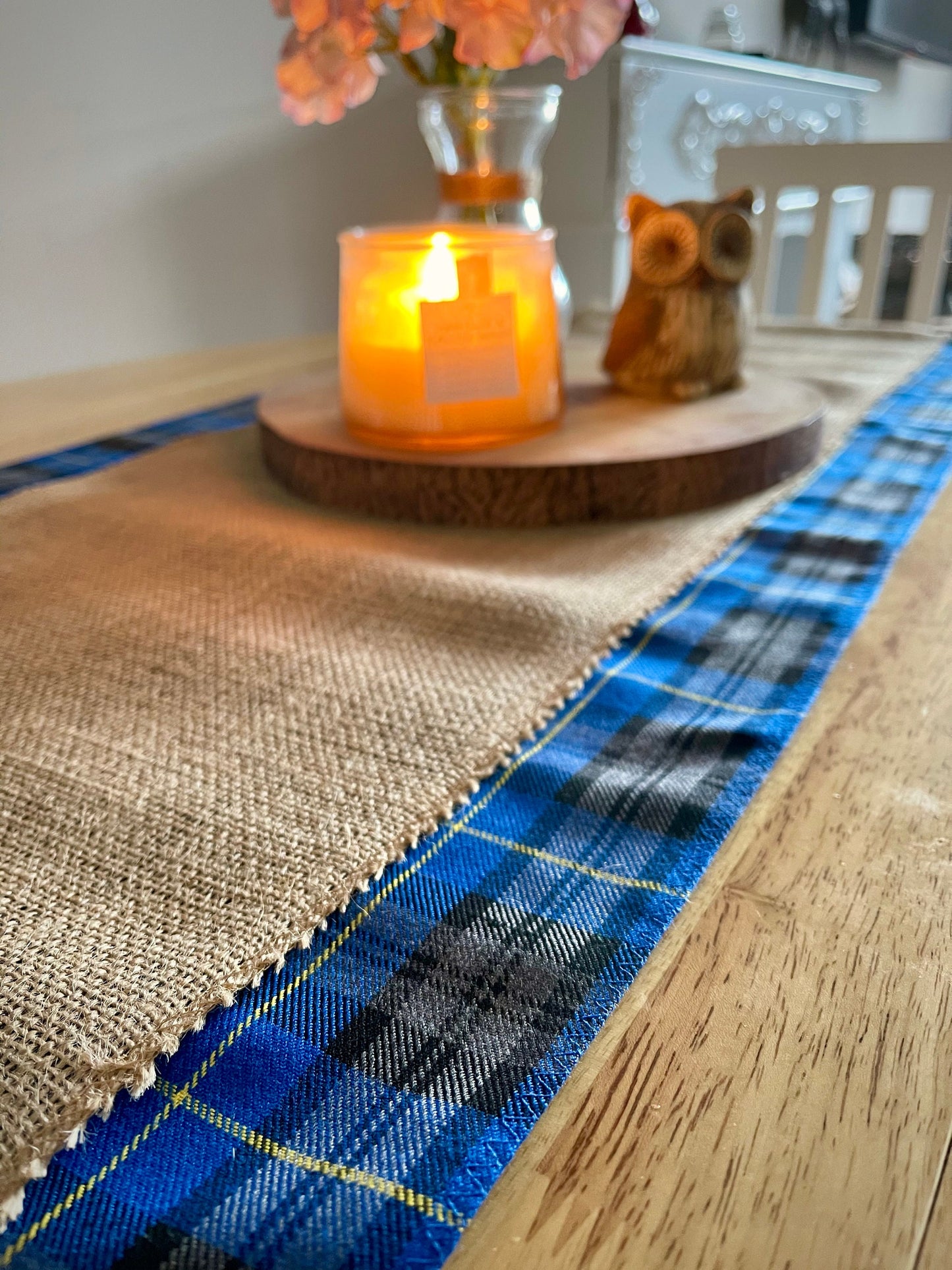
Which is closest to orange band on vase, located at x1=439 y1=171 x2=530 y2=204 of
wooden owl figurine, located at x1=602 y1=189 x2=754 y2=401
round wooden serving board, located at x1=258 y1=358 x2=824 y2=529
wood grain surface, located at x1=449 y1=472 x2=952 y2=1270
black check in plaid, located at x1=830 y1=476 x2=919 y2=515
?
wooden owl figurine, located at x1=602 y1=189 x2=754 y2=401

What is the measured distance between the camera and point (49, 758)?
0.43 metres

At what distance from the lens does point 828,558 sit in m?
0.66

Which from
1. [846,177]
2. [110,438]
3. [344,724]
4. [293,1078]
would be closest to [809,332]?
[846,177]

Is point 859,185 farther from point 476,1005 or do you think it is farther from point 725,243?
point 476,1005

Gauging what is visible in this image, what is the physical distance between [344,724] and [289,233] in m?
1.62

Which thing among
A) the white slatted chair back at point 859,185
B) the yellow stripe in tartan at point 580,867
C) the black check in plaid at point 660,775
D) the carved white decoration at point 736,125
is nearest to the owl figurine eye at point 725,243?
the black check in plaid at point 660,775

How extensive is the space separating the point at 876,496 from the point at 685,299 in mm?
232

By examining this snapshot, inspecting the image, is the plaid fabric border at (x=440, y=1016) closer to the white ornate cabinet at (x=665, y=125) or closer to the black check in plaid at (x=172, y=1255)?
the black check in plaid at (x=172, y=1255)

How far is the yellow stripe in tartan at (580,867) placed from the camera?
359 millimetres

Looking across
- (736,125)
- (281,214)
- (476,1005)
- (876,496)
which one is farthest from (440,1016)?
(736,125)

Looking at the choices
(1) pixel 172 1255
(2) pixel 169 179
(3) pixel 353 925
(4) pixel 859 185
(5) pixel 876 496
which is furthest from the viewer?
(2) pixel 169 179

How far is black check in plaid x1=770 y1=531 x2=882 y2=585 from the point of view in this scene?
63cm

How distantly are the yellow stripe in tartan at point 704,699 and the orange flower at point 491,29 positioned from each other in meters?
0.45

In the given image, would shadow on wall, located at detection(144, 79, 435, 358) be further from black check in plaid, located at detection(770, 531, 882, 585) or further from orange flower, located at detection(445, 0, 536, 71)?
black check in plaid, located at detection(770, 531, 882, 585)
